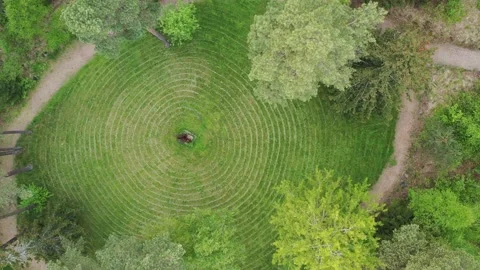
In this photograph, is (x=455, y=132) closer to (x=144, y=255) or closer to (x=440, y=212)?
(x=440, y=212)

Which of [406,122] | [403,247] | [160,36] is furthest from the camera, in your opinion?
[406,122]

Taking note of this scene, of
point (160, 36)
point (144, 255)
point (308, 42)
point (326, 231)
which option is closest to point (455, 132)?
point (326, 231)

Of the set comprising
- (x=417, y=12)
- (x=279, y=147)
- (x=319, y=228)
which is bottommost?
(x=319, y=228)

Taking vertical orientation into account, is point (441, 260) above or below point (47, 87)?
above

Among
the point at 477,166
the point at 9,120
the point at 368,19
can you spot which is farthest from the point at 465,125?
the point at 9,120

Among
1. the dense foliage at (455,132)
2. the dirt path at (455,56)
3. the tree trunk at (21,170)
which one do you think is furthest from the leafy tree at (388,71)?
the tree trunk at (21,170)

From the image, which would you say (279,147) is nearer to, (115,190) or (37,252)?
(115,190)
